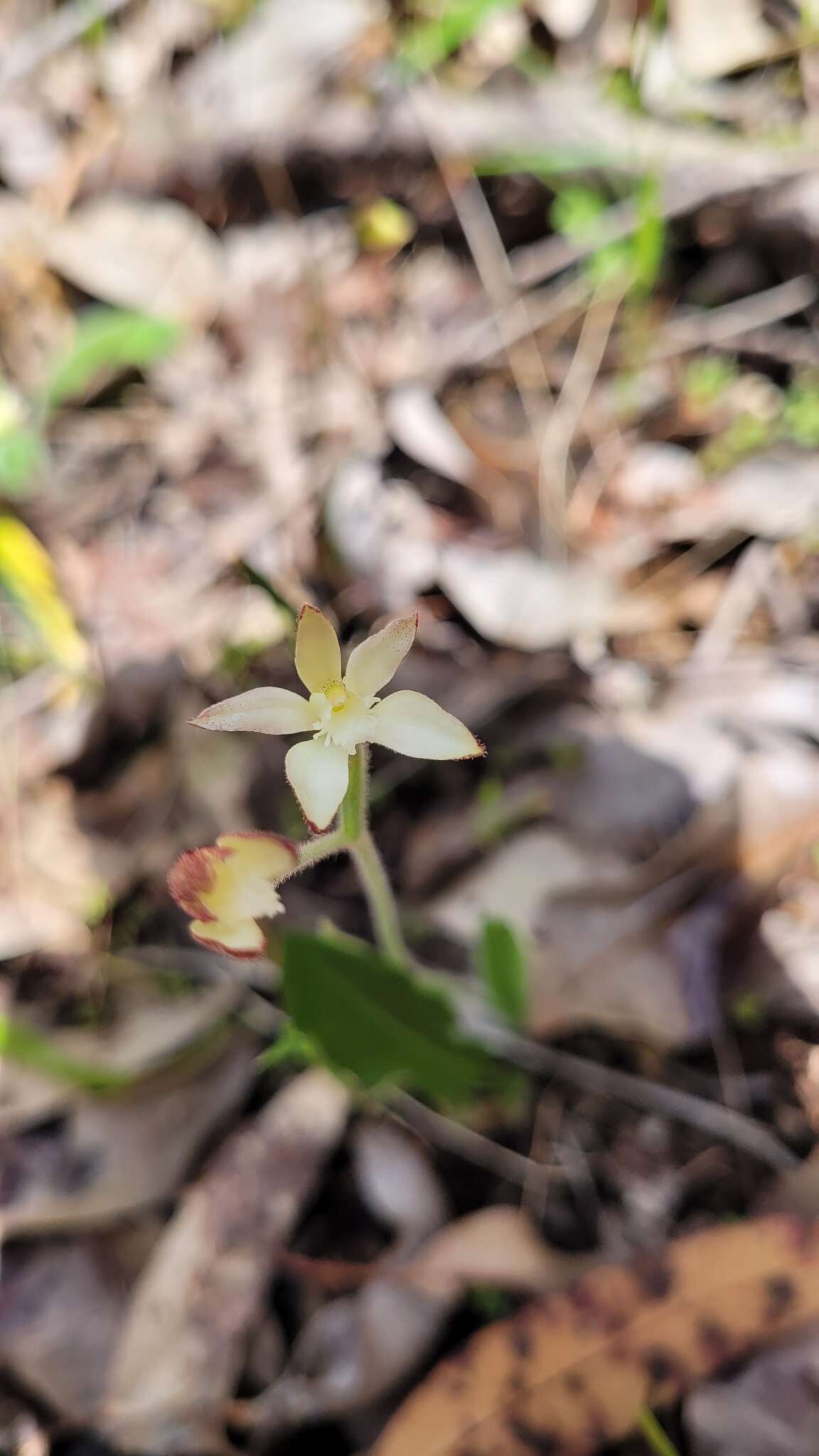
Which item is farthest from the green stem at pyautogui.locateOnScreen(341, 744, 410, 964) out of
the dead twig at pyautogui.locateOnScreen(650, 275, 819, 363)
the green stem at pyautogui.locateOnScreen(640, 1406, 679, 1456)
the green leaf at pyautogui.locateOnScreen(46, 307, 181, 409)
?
the green leaf at pyautogui.locateOnScreen(46, 307, 181, 409)

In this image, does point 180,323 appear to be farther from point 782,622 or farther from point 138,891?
point 782,622

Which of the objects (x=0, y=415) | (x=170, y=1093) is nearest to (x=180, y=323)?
(x=0, y=415)

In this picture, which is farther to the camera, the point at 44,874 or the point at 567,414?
the point at 567,414

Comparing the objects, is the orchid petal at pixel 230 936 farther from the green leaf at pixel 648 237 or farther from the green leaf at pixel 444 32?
the green leaf at pixel 444 32

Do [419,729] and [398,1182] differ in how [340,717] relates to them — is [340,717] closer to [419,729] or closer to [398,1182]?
[419,729]

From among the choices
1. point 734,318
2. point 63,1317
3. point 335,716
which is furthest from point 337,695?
point 734,318

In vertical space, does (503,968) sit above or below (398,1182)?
above

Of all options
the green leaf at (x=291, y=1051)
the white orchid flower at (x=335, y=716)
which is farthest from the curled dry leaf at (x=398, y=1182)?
the white orchid flower at (x=335, y=716)
